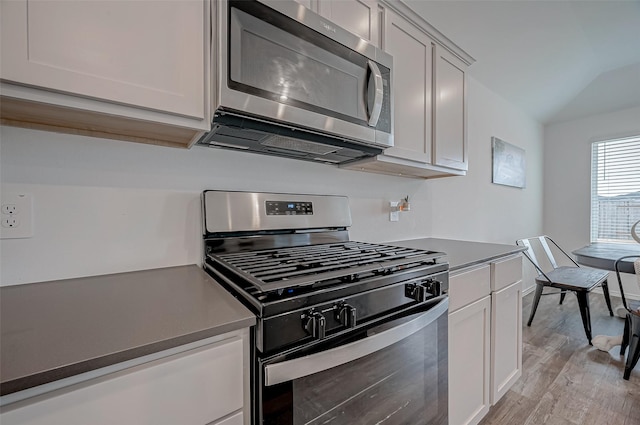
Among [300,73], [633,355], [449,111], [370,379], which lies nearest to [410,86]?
[449,111]

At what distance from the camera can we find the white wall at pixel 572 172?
12.2 ft

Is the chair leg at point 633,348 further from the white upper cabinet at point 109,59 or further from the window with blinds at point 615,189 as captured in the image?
the white upper cabinet at point 109,59

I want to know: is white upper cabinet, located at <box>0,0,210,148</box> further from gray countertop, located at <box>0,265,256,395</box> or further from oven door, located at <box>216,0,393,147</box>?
gray countertop, located at <box>0,265,256,395</box>

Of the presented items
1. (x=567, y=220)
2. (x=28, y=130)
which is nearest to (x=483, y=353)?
(x=28, y=130)

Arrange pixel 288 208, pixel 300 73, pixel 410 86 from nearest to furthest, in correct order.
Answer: pixel 300 73, pixel 288 208, pixel 410 86

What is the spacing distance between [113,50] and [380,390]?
4.18 feet

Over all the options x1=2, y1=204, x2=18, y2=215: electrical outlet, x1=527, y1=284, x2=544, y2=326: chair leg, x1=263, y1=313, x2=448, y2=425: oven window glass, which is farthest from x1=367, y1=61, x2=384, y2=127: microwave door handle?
x1=527, y1=284, x2=544, y2=326: chair leg

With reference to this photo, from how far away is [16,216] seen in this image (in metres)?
0.85

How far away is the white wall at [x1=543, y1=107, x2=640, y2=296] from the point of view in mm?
3707

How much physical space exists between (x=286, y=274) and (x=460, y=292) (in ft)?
2.99

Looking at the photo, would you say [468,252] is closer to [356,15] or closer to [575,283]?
[356,15]

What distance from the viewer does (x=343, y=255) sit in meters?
1.14

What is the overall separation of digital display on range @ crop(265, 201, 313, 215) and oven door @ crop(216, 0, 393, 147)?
1.39 ft

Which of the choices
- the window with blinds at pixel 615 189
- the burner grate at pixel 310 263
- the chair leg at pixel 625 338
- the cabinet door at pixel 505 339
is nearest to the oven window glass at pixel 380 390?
the burner grate at pixel 310 263
